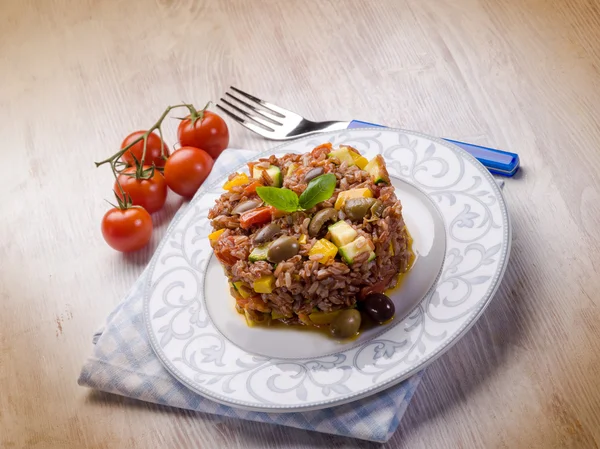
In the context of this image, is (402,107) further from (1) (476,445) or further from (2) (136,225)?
(1) (476,445)

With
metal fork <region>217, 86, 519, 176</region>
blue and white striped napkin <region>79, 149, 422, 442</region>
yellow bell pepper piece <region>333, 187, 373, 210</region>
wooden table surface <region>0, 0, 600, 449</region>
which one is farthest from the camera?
metal fork <region>217, 86, 519, 176</region>

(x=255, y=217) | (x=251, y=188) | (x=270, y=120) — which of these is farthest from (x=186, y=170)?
(x=255, y=217)

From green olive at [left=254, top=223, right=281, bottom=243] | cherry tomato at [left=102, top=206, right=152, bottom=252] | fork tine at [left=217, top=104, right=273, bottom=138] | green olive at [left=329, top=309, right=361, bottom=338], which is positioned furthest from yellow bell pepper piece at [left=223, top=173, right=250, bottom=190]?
fork tine at [left=217, top=104, right=273, bottom=138]

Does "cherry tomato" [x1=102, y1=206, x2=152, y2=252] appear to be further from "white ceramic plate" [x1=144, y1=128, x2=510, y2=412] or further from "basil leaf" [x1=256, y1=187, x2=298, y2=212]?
"basil leaf" [x1=256, y1=187, x2=298, y2=212]

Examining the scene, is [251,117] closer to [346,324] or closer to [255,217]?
[255,217]

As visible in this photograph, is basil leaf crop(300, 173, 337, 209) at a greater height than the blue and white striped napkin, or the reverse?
basil leaf crop(300, 173, 337, 209)

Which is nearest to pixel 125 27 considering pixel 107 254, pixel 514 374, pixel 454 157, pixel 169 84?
pixel 169 84

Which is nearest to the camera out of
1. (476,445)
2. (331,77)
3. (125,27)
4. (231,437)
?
(476,445)
